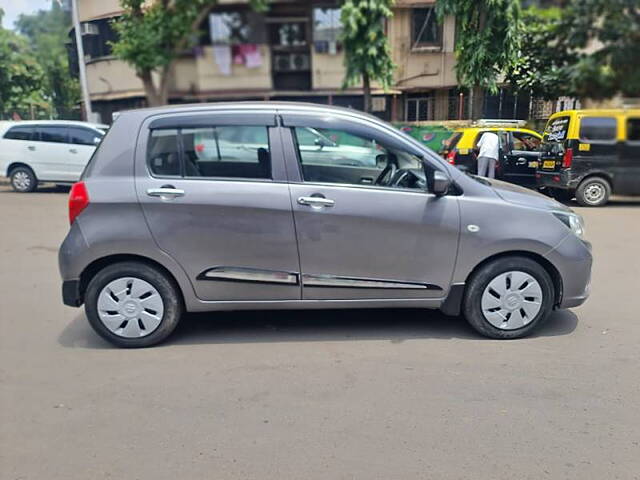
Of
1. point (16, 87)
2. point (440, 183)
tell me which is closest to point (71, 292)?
point (440, 183)

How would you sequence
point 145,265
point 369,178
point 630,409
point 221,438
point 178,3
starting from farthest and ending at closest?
point 369,178
point 145,265
point 630,409
point 221,438
point 178,3

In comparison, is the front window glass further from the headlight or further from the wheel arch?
the wheel arch

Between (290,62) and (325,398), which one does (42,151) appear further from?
(290,62)

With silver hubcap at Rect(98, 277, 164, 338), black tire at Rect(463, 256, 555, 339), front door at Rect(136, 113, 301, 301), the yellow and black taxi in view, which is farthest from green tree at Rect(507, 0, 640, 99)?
silver hubcap at Rect(98, 277, 164, 338)

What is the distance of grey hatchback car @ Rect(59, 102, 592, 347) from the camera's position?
131 inches

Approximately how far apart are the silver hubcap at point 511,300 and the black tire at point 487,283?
3 centimetres

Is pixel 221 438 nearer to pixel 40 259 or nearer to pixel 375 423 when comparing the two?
pixel 375 423

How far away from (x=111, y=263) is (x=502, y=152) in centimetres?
331

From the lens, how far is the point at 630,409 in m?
2.66

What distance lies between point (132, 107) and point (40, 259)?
4249mm

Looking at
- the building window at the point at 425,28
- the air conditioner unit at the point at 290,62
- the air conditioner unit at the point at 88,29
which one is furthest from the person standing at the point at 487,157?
the air conditioner unit at the point at 88,29

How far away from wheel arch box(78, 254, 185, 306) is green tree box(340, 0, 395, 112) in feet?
6.58

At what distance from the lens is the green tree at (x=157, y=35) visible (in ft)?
5.84

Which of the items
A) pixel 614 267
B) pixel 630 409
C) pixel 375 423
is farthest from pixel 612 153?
pixel 614 267
